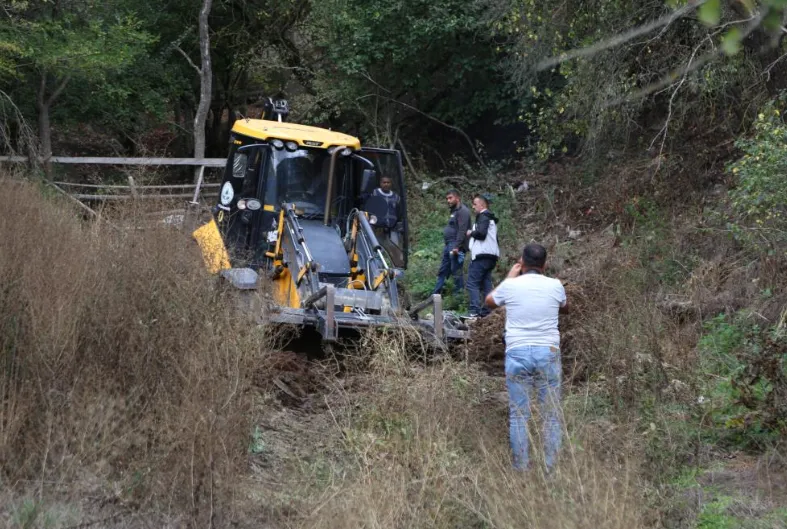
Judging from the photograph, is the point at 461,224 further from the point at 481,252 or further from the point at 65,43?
the point at 65,43

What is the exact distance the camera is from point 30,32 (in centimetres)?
1858

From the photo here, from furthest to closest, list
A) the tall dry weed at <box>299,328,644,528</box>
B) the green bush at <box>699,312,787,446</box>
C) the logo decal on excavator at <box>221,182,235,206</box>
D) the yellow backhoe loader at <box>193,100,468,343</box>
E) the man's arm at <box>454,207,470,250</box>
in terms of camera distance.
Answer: the man's arm at <box>454,207,470,250</box> → the logo decal on excavator at <box>221,182,235,206</box> → the yellow backhoe loader at <box>193,100,468,343</box> → the green bush at <box>699,312,787,446</box> → the tall dry weed at <box>299,328,644,528</box>

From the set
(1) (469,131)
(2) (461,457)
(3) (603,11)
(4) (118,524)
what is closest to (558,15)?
(3) (603,11)

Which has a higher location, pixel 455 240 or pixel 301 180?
pixel 301 180

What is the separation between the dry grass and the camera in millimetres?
5590

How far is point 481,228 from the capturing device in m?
12.3

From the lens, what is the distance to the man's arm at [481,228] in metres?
12.2

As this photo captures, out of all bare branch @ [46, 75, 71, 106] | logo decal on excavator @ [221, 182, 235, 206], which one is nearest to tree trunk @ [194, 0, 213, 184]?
bare branch @ [46, 75, 71, 106]

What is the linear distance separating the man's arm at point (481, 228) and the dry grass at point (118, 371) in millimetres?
5202

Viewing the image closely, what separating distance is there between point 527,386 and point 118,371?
265cm

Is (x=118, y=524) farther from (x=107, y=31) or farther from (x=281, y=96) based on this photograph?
(x=281, y=96)

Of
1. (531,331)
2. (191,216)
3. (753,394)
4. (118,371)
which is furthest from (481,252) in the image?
(118,371)

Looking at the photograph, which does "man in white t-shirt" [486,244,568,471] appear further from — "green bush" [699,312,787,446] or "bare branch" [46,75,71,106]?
"bare branch" [46,75,71,106]

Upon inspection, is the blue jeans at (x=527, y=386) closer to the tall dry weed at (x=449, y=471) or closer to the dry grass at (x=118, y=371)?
the tall dry weed at (x=449, y=471)
